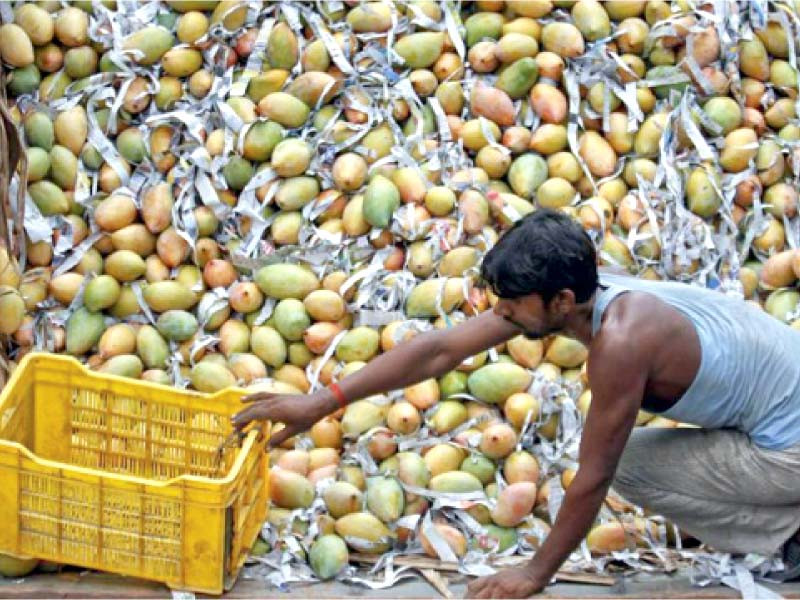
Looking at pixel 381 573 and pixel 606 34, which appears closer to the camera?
pixel 381 573

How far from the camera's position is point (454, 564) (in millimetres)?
2705

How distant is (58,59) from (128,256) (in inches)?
27.9

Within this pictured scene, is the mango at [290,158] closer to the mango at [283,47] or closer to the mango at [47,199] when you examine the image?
the mango at [283,47]

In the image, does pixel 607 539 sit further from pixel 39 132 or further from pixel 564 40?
pixel 39 132

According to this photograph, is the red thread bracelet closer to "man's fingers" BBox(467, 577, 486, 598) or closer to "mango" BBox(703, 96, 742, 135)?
"man's fingers" BBox(467, 577, 486, 598)

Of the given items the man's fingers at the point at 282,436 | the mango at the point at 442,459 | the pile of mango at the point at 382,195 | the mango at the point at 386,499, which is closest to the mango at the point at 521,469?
the pile of mango at the point at 382,195

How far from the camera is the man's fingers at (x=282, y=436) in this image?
2.46 meters

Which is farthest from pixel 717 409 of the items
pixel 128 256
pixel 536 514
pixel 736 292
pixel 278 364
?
pixel 128 256

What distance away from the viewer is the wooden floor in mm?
2551

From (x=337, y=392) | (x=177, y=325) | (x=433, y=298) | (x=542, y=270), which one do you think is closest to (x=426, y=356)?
(x=337, y=392)

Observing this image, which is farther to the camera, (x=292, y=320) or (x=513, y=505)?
(x=292, y=320)

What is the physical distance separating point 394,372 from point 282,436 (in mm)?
242

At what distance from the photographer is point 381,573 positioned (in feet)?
8.84

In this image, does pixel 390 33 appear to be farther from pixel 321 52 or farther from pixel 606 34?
pixel 606 34
